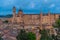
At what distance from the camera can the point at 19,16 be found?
5359 centimetres

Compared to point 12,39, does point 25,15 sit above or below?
above

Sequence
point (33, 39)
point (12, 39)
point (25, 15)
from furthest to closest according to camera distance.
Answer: point (25, 15) < point (12, 39) < point (33, 39)


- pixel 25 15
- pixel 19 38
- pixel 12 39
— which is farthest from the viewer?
pixel 25 15

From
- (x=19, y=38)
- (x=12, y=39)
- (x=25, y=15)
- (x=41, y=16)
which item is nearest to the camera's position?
(x=19, y=38)

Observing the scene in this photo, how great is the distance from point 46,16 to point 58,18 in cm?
537

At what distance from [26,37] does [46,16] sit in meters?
32.9

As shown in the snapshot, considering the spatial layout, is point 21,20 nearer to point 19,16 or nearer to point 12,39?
point 19,16

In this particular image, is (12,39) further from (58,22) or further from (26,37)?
(58,22)

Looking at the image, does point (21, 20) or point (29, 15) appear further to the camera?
point (29, 15)

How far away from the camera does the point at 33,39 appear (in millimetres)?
23938

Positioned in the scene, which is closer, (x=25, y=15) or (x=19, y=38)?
(x=19, y=38)

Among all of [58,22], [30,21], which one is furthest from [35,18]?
[58,22]

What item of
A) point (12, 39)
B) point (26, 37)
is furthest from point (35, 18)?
point (26, 37)

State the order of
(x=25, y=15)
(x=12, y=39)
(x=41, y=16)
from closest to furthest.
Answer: (x=12, y=39) < (x=41, y=16) < (x=25, y=15)
